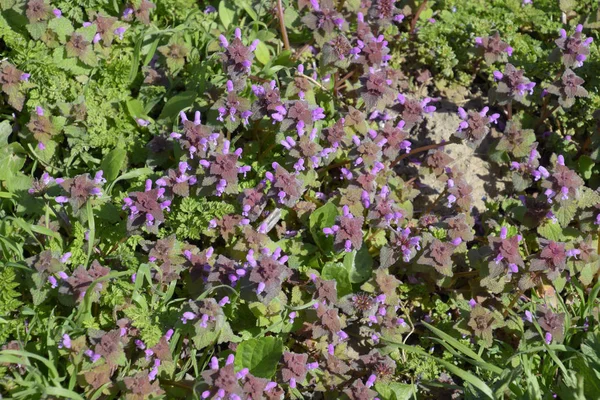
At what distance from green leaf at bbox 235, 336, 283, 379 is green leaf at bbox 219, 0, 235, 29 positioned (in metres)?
2.78

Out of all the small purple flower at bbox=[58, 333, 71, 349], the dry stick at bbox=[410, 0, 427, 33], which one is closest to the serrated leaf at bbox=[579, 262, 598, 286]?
the dry stick at bbox=[410, 0, 427, 33]

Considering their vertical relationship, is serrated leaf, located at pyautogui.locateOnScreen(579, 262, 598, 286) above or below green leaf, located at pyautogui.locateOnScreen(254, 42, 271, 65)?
below

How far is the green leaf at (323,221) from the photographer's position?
482cm

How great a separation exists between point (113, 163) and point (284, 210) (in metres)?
1.22

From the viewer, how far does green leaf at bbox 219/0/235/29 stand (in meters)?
5.74

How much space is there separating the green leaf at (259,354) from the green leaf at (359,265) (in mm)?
831

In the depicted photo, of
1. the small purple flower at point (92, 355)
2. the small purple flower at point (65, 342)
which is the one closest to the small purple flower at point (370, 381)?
the small purple flower at point (92, 355)

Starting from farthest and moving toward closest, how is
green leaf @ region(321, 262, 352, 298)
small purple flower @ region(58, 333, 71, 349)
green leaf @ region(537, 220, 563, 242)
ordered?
green leaf @ region(537, 220, 563, 242)
green leaf @ region(321, 262, 352, 298)
small purple flower @ region(58, 333, 71, 349)

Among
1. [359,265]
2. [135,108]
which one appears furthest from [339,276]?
[135,108]

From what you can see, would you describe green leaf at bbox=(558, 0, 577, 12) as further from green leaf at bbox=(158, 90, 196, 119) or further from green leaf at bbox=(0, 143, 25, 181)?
green leaf at bbox=(0, 143, 25, 181)

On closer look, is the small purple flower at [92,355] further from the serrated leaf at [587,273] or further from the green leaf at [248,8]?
the serrated leaf at [587,273]

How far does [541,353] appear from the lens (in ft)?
14.9

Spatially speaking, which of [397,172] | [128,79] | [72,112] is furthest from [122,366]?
[397,172]

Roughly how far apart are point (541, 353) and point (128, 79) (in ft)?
11.7
